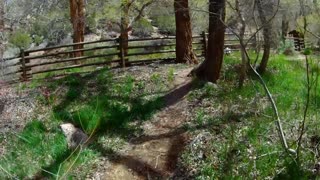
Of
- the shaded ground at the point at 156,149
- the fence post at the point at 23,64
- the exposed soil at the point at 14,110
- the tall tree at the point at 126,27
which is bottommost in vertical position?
the shaded ground at the point at 156,149

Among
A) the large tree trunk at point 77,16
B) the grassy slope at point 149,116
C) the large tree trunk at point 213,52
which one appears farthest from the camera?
the large tree trunk at point 77,16

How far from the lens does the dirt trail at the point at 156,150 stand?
20.4 feet

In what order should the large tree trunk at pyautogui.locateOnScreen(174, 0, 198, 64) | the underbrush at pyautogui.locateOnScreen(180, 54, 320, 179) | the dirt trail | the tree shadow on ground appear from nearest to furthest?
the underbrush at pyautogui.locateOnScreen(180, 54, 320, 179), the dirt trail, the tree shadow on ground, the large tree trunk at pyautogui.locateOnScreen(174, 0, 198, 64)

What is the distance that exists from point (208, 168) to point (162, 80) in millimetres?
3950

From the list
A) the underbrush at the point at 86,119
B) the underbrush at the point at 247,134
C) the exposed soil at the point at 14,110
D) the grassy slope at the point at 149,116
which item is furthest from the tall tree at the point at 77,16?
the underbrush at the point at 247,134

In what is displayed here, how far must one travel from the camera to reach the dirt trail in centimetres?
621

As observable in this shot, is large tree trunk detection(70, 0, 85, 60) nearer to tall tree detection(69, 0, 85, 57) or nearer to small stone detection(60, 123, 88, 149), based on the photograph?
tall tree detection(69, 0, 85, 57)

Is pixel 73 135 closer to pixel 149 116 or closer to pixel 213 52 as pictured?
pixel 149 116

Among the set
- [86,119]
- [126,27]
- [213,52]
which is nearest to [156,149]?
[86,119]

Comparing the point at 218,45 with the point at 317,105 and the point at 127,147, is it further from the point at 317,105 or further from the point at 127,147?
the point at 127,147

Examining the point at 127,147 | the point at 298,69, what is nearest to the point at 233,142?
the point at 127,147

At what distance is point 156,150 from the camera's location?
678 centimetres

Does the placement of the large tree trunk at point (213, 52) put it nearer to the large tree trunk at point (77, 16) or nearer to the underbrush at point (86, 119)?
the underbrush at point (86, 119)

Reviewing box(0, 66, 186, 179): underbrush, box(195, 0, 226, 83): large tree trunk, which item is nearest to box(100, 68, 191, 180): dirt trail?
box(0, 66, 186, 179): underbrush
